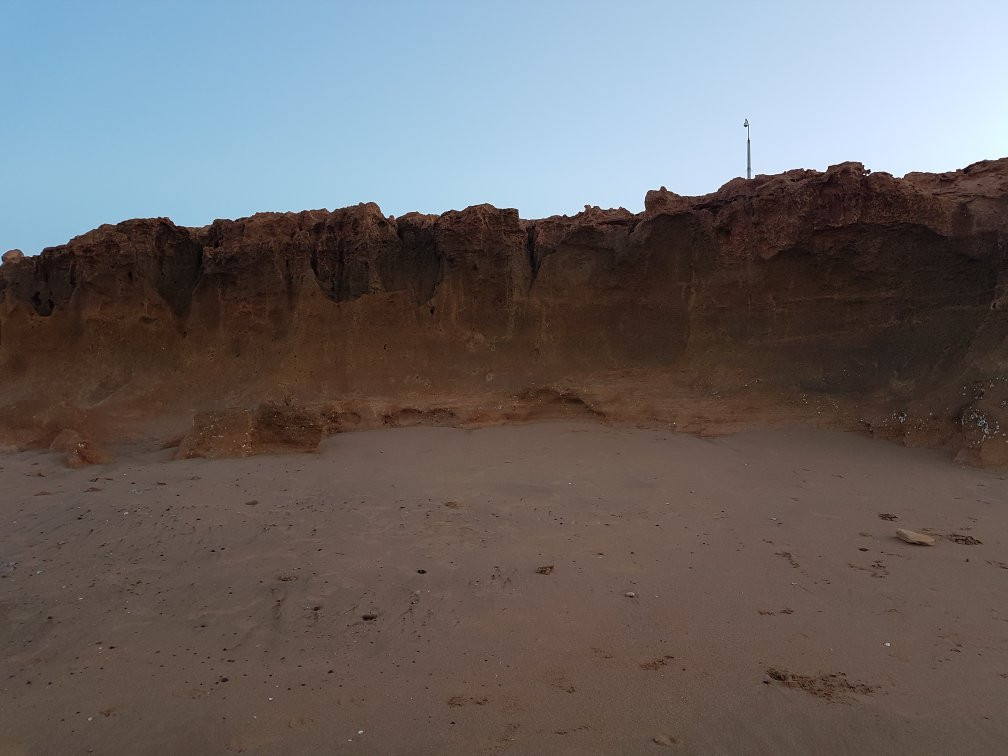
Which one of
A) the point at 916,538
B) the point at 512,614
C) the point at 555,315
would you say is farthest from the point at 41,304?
the point at 916,538

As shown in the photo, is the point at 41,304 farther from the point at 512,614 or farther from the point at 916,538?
the point at 916,538

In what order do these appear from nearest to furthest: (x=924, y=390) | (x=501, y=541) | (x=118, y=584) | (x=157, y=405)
Result: (x=118, y=584) → (x=501, y=541) → (x=924, y=390) → (x=157, y=405)

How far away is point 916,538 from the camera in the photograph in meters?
4.03

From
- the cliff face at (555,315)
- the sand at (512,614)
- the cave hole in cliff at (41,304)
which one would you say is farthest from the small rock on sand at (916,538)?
the cave hole in cliff at (41,304)

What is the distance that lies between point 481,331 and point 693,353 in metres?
2.77

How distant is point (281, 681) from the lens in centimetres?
258

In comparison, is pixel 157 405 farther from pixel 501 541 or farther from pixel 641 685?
pixel 641 685

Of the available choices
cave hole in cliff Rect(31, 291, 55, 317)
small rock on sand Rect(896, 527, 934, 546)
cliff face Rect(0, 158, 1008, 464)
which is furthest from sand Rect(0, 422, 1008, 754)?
cave hole in cliff Rect(31, 291, 55, 317)

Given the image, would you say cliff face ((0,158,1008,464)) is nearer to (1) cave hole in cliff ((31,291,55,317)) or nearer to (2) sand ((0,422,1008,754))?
(1) cave hole in cliff ((31,291,55,317))

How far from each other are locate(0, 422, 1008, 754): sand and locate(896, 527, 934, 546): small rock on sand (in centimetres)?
7

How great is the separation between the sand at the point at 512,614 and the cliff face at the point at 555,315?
203cm

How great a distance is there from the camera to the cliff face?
24.1 ft

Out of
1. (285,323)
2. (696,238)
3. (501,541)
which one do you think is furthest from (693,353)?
(285,323)

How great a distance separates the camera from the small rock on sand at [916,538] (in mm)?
4016
